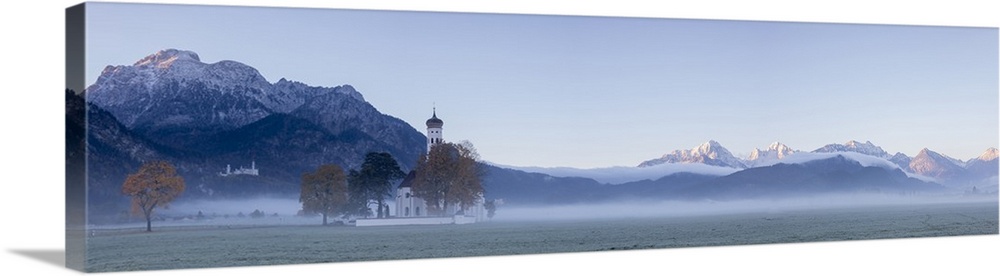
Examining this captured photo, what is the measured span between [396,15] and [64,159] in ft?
17.0

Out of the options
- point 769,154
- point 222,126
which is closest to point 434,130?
point 222,126

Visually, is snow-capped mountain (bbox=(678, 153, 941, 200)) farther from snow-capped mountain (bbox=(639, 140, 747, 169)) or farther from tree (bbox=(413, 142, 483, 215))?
tree (bbox=(413, 142, 483, 215))

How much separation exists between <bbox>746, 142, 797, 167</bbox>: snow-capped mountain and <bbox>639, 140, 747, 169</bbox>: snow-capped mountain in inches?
6.4

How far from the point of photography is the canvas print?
25.4 m

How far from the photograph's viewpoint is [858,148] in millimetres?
30484

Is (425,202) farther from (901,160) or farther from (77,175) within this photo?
(901,160)

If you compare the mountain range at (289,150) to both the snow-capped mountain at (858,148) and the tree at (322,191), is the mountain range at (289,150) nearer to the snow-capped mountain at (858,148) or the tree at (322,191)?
the snow-capped mountain at (858,148)

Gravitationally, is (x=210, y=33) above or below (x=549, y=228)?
above

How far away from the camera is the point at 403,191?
28109 mm

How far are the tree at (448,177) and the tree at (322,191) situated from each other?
1437mm

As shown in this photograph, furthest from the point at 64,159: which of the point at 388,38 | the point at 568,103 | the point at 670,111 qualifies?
the point at 670,111

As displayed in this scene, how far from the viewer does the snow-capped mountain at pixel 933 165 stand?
3094 centimetres

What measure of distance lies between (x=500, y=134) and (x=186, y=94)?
4.81 meters

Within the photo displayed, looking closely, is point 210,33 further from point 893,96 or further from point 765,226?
point 893,96
